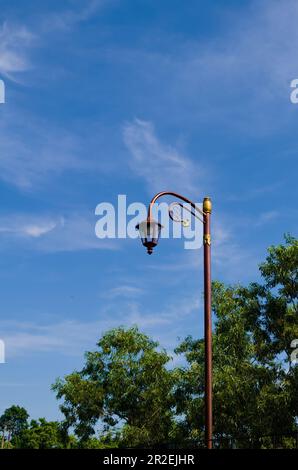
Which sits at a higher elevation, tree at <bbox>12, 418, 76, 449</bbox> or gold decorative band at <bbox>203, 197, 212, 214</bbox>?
gold decorative band at <bbox>203, 197, 212, 214</bbox>

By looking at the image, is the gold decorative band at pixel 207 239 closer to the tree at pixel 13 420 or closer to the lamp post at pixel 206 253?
the lamp post at pixel 206 253

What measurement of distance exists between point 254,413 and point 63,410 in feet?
58.3

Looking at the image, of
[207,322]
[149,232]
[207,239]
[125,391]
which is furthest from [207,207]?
[125,391]

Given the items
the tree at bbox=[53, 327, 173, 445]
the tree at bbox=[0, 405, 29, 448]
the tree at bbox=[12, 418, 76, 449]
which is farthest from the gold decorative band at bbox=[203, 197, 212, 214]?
the tree at bbox=[0, 405, 29, 448]

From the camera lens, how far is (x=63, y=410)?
49.9 metres

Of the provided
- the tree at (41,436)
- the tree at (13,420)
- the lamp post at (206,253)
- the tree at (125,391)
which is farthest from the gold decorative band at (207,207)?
the tree at (13,420)

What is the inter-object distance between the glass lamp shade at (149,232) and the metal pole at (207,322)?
1.31 meters

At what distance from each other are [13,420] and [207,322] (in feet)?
624

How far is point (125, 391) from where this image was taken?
159 ft

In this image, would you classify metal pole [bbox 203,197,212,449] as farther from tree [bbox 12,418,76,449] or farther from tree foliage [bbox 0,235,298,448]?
tree [bbox 12,418,76,449]

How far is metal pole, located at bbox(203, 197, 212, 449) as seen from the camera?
15633 millimetres

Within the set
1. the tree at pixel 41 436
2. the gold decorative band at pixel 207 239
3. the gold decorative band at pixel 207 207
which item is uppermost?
the gold decorative band at pixel 207 207

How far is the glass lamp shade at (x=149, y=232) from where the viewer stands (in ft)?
54.5

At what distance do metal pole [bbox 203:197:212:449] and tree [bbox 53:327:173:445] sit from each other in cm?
3023
